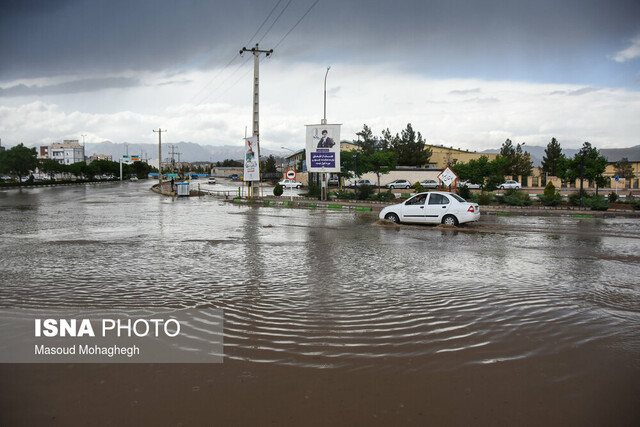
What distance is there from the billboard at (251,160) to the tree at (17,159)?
Result: 57.0 meters

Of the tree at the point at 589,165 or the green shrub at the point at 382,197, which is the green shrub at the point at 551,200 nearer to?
the green shrub at the point at 382,197

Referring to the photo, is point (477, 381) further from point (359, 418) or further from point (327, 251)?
point (327, 251)

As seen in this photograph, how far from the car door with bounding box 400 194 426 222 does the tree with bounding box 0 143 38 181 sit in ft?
251

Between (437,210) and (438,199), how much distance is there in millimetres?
476

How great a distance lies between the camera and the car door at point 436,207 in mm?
18422

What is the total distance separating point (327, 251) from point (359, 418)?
8313 millimetres

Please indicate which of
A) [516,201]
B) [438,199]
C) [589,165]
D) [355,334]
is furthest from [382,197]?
[355,334]

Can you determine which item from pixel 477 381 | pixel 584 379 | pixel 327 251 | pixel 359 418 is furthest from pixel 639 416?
pixel 327 251

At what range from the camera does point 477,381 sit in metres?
4.20

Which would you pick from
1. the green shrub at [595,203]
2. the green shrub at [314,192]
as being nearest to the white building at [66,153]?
the green shrub at [314,192]

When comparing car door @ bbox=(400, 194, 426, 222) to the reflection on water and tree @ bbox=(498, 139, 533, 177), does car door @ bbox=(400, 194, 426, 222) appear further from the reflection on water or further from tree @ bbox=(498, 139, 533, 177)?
tree @ bbox=(498, 139, 533, 177)

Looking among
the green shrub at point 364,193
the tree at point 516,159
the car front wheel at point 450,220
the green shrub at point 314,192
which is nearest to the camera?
the car front wheel at point 450,220

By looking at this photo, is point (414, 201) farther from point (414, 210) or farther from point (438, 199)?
point (438, 199)

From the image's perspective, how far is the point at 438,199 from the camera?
18688 mm
